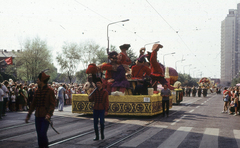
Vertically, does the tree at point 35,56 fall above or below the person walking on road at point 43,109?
above

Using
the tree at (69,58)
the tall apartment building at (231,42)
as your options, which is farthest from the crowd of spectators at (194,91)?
the tall apartment building at (231,42)

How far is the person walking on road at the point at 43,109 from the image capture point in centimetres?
680

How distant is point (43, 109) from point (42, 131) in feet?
1.61

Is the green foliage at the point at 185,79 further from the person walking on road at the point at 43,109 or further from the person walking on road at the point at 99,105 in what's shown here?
the person walking on road at the point at 43,109

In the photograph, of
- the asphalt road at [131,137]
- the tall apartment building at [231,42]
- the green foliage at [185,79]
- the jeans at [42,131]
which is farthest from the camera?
the tall apartment building at [231,42]

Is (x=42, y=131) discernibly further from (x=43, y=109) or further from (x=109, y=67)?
(x=109, y=67)

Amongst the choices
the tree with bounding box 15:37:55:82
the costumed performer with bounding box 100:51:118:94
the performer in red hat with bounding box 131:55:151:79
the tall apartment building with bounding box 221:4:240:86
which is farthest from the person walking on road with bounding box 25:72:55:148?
the tall apartment building with bounding box 221:4:240:86

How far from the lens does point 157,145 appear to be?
859 cm

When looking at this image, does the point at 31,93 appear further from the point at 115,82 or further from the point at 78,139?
the point at 78,139

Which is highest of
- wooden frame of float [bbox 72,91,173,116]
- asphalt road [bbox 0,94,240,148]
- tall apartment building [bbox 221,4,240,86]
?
tall apartment building [bbox 221,4,240,86]

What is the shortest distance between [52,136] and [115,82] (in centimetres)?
719

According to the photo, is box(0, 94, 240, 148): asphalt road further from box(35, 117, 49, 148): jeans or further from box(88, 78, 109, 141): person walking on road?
box(35, 117, 49, 148): jeans

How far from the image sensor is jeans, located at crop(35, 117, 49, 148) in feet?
22.2

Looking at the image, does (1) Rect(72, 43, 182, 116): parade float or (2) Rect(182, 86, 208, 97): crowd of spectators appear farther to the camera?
(2) Rect(182, 86, 208, 97): crowd of spectators
